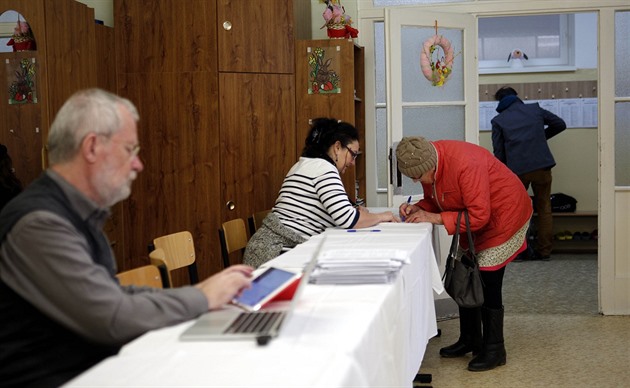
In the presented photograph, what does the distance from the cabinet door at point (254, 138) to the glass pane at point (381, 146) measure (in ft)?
2.68

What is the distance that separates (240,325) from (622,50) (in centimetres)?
455

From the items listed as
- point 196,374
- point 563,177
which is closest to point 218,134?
point 196,374

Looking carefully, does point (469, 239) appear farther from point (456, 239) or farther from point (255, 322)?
point (255, 322)

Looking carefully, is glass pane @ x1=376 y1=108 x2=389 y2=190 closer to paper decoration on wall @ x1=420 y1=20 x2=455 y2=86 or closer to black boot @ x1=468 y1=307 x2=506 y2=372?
paper decoration on wall @ x1=420 y1=20 x2=455 y2=86

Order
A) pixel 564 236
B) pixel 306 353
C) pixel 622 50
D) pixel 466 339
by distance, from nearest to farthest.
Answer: pixel 306 353 < pixel 466 339 < pixel 622 50 < pixel 564 236

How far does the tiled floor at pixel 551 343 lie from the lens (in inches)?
169

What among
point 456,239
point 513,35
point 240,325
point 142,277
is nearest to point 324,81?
point 456,239

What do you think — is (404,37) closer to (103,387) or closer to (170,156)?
(170,156)

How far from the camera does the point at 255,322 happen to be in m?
1.96

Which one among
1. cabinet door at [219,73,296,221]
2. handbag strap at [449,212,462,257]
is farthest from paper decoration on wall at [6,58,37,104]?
handbag strap at [449,212,462,257]

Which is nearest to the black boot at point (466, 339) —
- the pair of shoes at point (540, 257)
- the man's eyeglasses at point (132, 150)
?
the man's eyeglasses at point (132, 150)

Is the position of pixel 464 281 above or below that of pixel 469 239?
below

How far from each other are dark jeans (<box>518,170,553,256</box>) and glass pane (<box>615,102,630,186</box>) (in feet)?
7.10

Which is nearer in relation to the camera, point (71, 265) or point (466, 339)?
point (71, 265)
